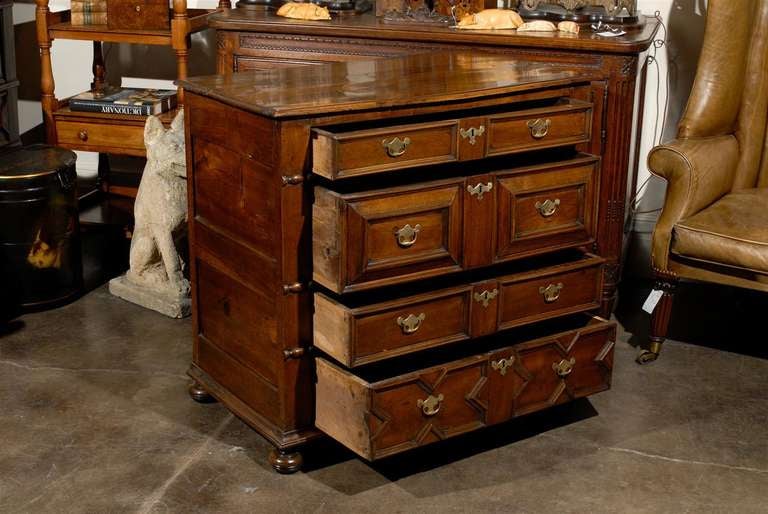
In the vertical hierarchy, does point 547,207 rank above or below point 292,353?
above

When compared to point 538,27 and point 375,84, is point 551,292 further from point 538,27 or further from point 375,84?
point 538,27

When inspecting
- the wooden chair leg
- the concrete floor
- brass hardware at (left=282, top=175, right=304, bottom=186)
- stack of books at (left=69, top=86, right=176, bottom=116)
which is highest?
brass hardware at (left=282, top=175, right=304, bottom=186)

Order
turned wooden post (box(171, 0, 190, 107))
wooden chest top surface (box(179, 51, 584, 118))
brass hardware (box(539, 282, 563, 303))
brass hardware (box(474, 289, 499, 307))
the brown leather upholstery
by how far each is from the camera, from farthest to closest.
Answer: turned wooden post (box(171, 0, 190, 107)) < the brown leather upholstery < brass hardware (box(539, 282, 563, 303)) < brass hardware (box(474, 289, 499, 307)) < wooden chest top surface (box(179, 51, 584, 118))

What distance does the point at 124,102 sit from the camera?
4680mm

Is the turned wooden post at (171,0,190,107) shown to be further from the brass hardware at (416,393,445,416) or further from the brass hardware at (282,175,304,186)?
the brass hardware at (416,393,445,416)

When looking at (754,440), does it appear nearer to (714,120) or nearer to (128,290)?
(714,120)

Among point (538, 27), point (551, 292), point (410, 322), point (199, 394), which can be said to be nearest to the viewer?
point (410, 322)

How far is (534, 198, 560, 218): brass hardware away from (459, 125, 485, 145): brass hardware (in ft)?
0.92

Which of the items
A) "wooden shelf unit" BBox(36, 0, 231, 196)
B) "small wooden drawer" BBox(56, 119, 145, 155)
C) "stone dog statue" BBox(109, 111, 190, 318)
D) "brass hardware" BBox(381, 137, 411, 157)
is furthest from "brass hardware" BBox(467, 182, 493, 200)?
"small wooden drawer" BBox(56, 119, 145, 155)

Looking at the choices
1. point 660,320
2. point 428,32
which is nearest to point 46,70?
point 428,32

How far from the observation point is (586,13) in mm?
4078

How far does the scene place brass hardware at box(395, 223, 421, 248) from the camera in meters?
2.87

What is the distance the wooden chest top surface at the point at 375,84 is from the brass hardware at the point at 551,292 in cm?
56

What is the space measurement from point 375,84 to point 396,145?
1.10ft
